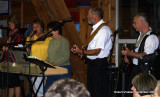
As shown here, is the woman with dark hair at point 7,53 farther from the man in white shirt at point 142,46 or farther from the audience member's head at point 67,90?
the audience member's head at point 67,90

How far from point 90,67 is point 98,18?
73cm

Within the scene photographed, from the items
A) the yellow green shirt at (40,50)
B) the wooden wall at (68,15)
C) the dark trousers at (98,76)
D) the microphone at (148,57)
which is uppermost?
the wooden wall at (68,15)

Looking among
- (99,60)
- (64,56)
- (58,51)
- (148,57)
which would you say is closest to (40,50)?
(58,51)

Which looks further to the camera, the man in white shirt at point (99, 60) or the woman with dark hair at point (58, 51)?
the woman with dark hair at point (58, 51)

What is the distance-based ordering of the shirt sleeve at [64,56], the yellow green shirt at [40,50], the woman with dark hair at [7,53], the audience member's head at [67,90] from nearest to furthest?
the audience member's head at [67,90], the shirt sleeve at [64,56], the yellow green shirt at [40,50], the woman with dark hair at [7,53]

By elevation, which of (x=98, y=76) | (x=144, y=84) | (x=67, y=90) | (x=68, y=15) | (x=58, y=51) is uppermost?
(x=68, y=15)

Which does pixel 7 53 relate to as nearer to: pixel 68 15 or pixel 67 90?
pixel 68 15

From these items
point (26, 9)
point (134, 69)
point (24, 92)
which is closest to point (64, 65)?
point (134, 69)

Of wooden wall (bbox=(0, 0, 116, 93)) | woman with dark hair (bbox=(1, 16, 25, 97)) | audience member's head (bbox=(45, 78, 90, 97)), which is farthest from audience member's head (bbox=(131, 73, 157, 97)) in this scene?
woman with dark hair (bbox=(1, 16, 25, 97))

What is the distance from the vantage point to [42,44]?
Answer: 492 cm

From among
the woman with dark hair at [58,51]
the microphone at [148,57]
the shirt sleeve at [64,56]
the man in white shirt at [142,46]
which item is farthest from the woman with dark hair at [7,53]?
the microphone at [148,57]

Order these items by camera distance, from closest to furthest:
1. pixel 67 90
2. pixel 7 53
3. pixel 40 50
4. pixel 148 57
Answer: pixel 67 90
pixel 148 57
pixel 40 50
pixel 7 53

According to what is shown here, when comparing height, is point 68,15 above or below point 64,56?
above

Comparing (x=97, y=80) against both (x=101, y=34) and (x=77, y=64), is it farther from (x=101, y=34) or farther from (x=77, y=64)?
(x=77, y=64)
